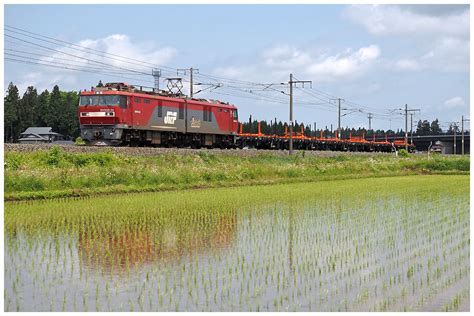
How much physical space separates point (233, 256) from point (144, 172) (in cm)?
1732

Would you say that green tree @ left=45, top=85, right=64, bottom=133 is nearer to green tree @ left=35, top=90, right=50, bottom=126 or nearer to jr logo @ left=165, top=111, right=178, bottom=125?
green tree @ left=35, top=90, right=50, bottom=126

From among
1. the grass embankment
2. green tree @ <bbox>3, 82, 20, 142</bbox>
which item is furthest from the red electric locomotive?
green tree @ <bbox>3, 82, 20, 142</bbox>

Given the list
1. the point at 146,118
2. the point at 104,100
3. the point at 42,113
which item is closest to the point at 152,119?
the point at 146,118

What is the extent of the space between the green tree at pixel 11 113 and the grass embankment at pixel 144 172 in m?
51.1

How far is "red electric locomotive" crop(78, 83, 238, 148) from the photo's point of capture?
38.9 m

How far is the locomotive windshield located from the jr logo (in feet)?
13.1

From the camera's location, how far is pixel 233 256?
12742 millimetres

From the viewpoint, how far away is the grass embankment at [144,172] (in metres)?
25.5

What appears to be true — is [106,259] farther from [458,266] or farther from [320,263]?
[458,266]

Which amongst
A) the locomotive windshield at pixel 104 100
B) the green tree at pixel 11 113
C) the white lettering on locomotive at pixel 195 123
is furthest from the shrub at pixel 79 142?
the green tree at pixel 11 113

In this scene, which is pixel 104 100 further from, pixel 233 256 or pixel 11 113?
pixel 11 113

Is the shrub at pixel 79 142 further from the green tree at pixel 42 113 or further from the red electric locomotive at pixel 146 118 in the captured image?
the green tree at pixel 42 113

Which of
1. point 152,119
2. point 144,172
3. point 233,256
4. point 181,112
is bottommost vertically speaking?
point 233,256

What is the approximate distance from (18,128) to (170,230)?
263ft
